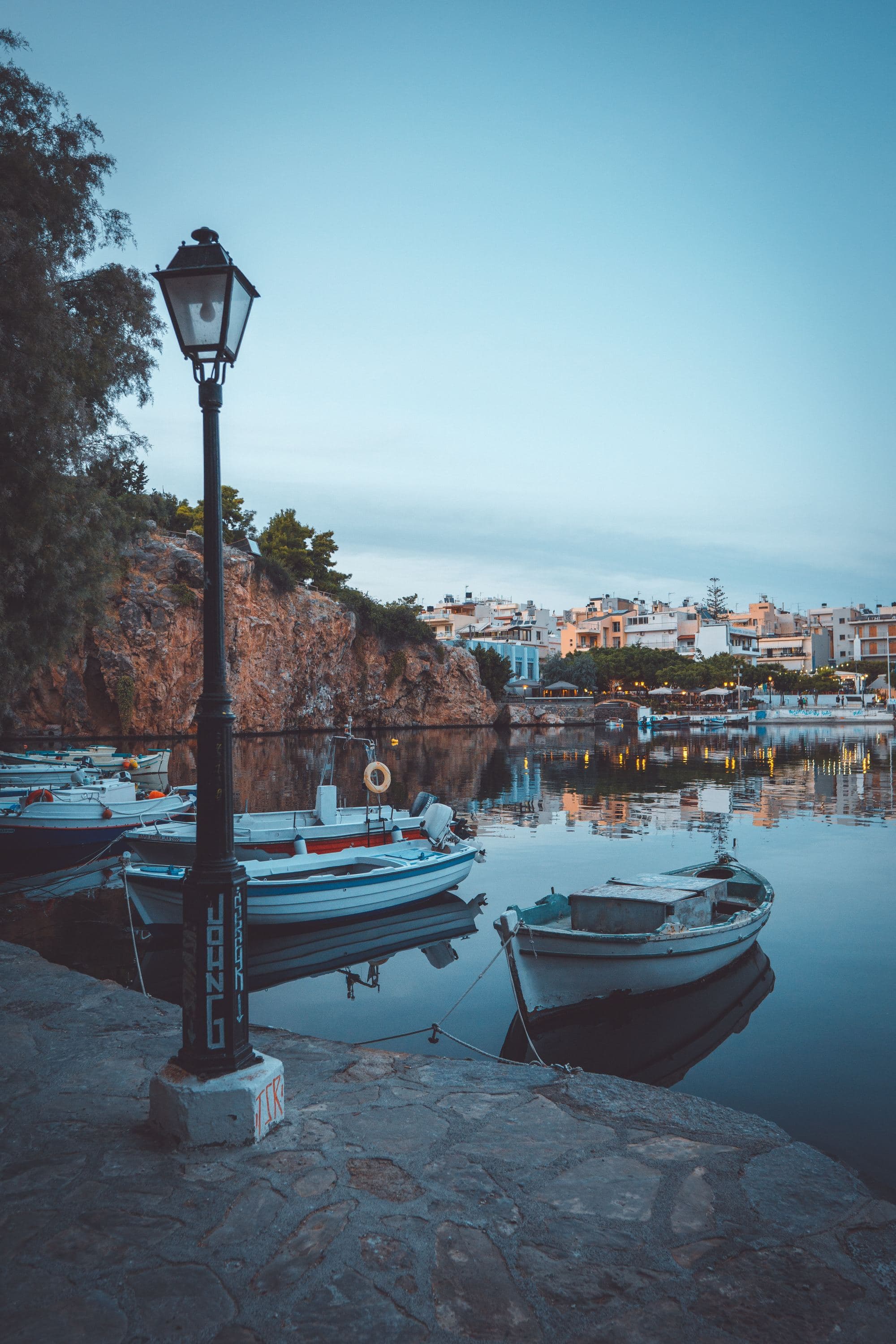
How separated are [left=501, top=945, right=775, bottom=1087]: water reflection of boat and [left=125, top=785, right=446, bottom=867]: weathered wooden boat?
642 cm

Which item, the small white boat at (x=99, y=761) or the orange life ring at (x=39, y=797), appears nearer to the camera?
the orange life ring at (x=39, y=797)

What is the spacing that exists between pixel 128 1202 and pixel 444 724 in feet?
253

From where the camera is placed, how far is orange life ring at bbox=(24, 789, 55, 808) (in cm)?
1800

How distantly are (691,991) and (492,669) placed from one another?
76.8 meters

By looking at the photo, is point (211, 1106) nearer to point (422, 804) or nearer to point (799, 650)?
point (422, 804)

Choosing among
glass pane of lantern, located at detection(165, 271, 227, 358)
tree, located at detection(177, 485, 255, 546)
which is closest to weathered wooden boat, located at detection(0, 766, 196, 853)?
glass pane of lantern, located at detection(165, 271, 227, 358)

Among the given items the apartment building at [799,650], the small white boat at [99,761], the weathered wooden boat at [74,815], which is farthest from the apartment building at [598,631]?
the weathered wooden boat at [74,815]

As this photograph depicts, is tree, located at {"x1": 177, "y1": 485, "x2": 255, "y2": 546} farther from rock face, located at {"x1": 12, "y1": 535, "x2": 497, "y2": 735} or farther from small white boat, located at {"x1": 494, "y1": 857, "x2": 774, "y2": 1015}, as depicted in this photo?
small white boat, located at {"x1": 494, "y1": 857, "x2": 774, "y2": 1015}

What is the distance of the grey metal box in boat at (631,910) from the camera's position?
10039mm

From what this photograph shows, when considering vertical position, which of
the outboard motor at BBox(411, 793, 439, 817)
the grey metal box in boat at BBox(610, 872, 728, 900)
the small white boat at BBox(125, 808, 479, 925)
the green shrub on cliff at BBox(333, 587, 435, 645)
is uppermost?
the green shrub on cliff at BBox(333, 587, 435, 645)

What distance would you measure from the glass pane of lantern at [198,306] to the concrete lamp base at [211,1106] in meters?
3.82

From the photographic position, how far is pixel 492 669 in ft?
286

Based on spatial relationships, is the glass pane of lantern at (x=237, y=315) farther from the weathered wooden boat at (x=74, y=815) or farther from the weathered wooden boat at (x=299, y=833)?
the weathered wooden boat at (x=74, y=815)

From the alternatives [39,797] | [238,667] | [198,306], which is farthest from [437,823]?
[238,667]
